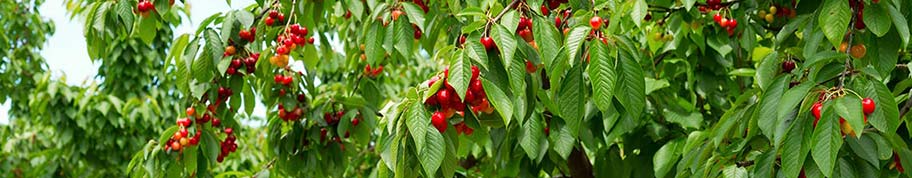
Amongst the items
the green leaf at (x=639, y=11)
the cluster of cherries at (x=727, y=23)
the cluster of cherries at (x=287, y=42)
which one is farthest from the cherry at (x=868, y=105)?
the cluster of cherries at (x=287, y=42)

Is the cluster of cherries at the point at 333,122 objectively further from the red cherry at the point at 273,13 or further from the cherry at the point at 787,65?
the cherry at the point at 787,65

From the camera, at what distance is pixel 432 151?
1.45 metres

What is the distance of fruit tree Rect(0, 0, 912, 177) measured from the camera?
4.71 ft

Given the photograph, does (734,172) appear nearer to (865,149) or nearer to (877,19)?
(865,149)

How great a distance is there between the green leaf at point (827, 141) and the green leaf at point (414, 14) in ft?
2.90

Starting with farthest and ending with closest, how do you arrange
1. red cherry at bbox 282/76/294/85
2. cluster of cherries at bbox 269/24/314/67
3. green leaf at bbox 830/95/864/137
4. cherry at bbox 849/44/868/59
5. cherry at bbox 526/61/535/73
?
1. red cherry at bbox 282/76/294/85
2. cluster of cherries at bbox 269/24/314/67
3. cherry at bbox 849/44/868/59
4. cherry at bbox 526/61/535/73
5. green leaf at bbox 830/95/864/137

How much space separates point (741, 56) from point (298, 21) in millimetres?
1314

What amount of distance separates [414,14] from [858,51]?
2.65ft

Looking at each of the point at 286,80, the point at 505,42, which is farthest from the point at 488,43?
the point at 286,80

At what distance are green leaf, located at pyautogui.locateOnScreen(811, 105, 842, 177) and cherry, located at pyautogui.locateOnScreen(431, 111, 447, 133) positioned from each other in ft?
1.60

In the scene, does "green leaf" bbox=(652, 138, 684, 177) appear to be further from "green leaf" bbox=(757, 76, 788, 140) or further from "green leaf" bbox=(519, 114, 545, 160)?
"green leaf" bbox=(757, 76, 788, 140)

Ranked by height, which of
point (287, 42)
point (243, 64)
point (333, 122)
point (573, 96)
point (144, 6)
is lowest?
point (333, 122)

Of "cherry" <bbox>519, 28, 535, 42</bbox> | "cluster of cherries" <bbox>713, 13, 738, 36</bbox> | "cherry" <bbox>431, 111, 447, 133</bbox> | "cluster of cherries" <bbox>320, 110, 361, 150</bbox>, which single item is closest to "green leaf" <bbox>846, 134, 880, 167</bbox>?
"cherry" <bbox>519, 28, 535, 42</bbox>

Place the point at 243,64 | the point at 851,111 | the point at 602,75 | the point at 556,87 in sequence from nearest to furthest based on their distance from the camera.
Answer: the point at 851,111, the point at 602,75, the point at 556,87, the point at 243,64
